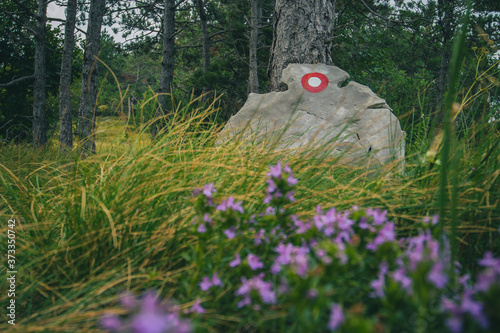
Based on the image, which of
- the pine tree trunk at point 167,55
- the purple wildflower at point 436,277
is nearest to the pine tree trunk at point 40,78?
the pine tree trunk at point 167,55

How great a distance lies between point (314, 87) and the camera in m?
3.47

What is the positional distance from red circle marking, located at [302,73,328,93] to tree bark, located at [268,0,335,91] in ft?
1.00

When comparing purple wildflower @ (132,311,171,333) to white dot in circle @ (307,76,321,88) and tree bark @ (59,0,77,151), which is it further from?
tree bark @ (59,0,77,151)

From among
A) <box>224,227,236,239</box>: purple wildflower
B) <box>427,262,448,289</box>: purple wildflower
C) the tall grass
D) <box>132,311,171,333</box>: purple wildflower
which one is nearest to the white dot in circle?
the tall grass

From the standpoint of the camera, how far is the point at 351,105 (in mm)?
3332

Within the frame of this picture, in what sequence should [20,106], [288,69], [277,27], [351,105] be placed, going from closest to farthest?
1. [351,105]
2. [288,69]
3. [277,27]
4. [20,106]

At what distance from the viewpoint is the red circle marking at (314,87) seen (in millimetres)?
3461

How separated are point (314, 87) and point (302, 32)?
2.33 ft

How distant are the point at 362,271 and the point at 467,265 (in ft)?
2.00

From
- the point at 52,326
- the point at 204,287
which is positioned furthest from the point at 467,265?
the point at 52,326

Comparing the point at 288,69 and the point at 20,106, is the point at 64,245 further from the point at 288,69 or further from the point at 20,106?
the point at 20,106

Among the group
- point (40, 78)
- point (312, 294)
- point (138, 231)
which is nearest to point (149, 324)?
point (312, 294)

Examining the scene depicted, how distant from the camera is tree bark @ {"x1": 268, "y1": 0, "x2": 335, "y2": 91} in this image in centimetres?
371

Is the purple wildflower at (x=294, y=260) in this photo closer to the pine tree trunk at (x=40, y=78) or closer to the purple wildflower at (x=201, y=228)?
the purple wildflower at (x=201, y=228)
